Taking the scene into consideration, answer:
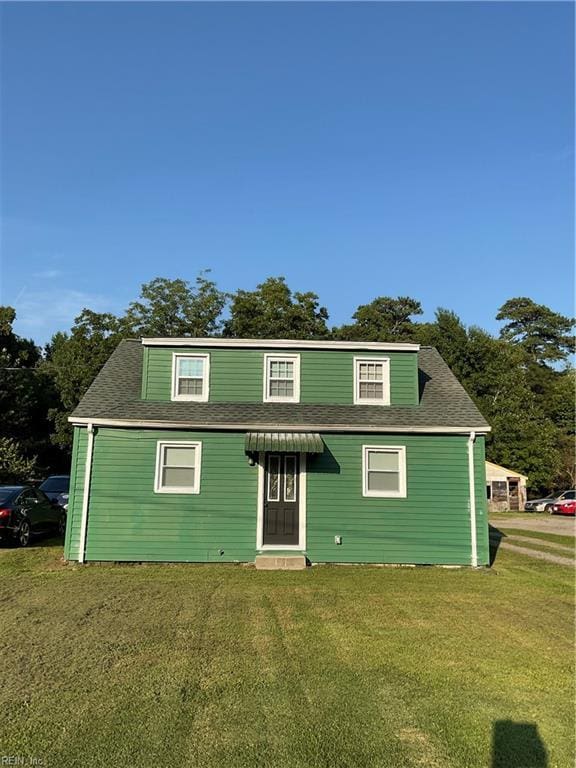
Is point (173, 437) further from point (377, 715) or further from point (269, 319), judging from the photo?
point (269, 319)

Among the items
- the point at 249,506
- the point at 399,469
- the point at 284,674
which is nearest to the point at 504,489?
the point at 399,469

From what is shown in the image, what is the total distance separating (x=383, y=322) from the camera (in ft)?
154

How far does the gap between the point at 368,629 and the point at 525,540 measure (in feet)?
38.6

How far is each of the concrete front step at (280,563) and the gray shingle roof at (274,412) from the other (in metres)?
2.65

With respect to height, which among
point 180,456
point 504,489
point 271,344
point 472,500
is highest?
point 271,344

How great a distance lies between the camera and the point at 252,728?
3.83 metres

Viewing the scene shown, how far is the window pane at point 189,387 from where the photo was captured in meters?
12.1

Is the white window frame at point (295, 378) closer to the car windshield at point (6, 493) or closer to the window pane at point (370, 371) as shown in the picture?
the window pane at point (370, 371)

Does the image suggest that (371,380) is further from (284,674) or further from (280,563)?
(284,674)

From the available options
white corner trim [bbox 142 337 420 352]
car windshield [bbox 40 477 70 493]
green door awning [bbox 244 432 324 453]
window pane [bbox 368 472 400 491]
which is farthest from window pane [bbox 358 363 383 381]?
car windshield [bbox 40 477 70 493]

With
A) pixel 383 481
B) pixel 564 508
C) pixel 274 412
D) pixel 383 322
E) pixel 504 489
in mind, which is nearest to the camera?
pixel 383 481

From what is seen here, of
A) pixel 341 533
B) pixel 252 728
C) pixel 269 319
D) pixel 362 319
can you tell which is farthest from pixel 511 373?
pixel 252 728

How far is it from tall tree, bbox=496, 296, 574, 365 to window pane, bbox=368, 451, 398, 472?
46.8 metres

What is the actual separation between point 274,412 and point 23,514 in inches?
251
